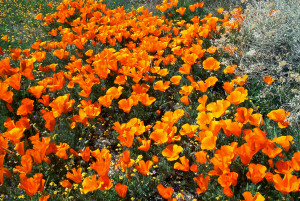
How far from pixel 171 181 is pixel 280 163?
939 mm

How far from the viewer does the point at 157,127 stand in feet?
7.36

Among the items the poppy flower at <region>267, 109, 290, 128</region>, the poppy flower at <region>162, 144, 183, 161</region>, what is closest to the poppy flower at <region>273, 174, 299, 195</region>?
the poppy flower at <region>267, 109, 290, 128</region>

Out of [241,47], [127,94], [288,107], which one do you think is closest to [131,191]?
[127,94]

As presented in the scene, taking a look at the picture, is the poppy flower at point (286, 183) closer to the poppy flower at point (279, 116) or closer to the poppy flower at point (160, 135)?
the poppy flower at point (279, 116)

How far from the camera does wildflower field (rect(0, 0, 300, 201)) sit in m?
1.95

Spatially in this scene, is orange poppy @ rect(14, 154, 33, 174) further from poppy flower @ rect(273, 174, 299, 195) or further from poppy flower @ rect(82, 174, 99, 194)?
poppy flower @ rect(273, 174, 299, 195)

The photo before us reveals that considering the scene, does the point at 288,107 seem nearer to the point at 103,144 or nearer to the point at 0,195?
the point at 103,144

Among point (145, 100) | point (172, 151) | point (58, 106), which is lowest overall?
point (172, 151)

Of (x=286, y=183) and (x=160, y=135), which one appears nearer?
(x=286, y=183)

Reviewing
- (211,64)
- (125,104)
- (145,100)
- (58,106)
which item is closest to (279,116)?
(211,64)

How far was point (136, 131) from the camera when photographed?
7.44 ft

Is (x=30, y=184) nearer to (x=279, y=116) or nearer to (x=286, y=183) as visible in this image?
(x=286, y=183)

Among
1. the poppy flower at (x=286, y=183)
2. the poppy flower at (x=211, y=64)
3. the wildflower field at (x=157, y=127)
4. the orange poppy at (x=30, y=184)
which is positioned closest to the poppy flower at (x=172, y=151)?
the wildflower field at (x=157, y=127)

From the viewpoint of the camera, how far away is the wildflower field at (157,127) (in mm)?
1952
